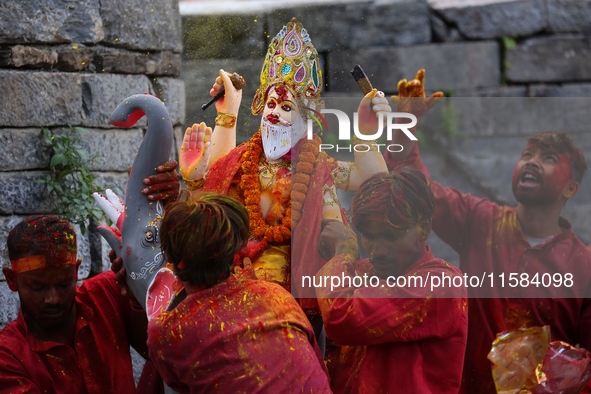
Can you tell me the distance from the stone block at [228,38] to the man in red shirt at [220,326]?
8.04ft

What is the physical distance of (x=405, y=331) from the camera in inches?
76.9

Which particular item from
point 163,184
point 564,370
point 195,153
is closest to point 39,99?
point 195,153

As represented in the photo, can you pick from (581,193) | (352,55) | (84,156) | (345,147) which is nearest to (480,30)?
(352,55)

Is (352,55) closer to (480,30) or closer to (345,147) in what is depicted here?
(480,30)

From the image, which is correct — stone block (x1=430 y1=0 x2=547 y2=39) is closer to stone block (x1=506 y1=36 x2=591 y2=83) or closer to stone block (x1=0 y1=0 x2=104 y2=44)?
stone block (x1=506 y1=36 x2=591 y2=83)

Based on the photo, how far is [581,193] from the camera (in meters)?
2.36

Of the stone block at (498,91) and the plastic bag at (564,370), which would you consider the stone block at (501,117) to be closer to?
the plastic bag at (564,370)

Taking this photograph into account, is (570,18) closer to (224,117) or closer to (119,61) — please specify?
(224,117)

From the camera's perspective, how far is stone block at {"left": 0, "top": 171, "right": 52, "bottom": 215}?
9.12 ft

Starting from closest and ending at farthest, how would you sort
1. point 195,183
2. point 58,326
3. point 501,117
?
1. point 58,326
2. point 195,183
3. point 501,117

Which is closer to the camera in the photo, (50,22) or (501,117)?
(501,117)

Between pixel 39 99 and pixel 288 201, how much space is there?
1.46 m

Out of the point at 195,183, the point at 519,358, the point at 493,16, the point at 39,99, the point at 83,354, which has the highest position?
the point at 493,16

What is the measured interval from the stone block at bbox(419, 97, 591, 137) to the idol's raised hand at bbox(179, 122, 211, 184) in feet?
3.18
